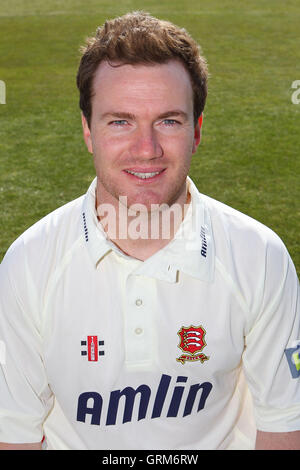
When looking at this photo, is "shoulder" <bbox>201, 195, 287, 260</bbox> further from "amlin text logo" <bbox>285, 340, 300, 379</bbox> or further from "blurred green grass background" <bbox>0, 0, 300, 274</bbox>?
"blurred green grass background" <bbox>0, 0, 300, 274</bbox>

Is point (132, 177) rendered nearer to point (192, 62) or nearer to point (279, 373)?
point (192, 62)

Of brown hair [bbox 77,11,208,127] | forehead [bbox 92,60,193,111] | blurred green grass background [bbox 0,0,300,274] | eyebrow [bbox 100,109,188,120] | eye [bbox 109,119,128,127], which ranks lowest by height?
blurred green grass background [bbox 0,0,300,274]

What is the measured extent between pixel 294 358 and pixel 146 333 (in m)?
0.42

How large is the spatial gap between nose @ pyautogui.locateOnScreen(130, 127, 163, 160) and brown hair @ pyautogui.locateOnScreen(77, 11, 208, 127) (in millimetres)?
187

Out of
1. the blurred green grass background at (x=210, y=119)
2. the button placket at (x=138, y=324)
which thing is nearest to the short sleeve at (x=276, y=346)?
the button placket at (x=138, y=324)

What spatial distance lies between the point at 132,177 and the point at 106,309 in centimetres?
37

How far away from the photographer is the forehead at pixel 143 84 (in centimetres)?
171

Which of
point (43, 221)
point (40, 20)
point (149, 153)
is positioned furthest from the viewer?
point (40, 20)

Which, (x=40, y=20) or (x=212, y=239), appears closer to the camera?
(x=212, y=239)

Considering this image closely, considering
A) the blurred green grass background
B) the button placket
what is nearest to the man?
the button placket

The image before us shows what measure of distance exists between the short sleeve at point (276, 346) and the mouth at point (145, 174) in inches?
14.5

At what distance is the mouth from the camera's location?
1.78 meters

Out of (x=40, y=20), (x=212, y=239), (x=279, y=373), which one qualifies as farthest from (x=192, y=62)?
(x=40, y=20)
